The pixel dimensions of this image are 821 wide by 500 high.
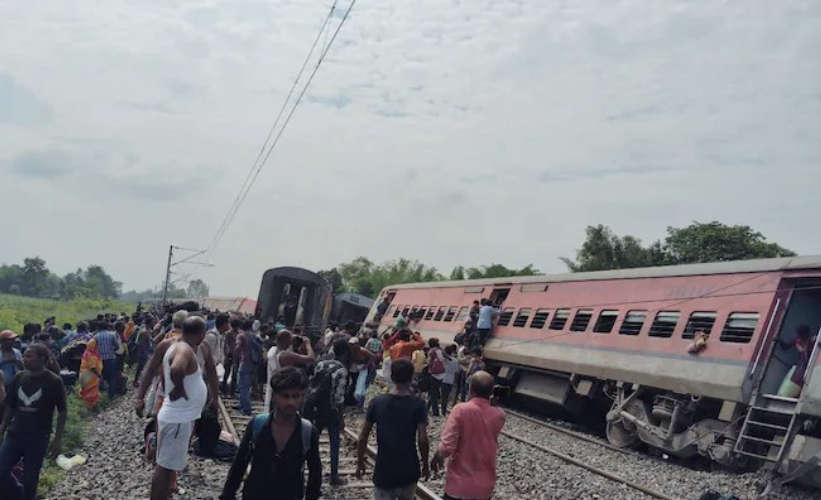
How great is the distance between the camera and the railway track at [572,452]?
9.36 metres

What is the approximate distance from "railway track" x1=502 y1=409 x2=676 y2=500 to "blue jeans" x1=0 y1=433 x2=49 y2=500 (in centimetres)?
707

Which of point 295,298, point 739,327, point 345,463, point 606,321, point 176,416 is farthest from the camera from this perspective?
point 295,298

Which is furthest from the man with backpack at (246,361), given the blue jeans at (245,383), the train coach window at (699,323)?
the train coach window at (699,323)

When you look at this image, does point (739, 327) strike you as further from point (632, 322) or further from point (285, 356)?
point (285, 356)

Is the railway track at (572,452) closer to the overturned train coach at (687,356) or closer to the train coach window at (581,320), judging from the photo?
the overturned train coach at (687,356)

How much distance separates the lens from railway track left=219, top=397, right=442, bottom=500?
300 inches

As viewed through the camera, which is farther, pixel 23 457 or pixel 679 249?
pixel 679 249

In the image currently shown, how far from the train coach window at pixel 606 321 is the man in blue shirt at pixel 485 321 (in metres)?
3.91

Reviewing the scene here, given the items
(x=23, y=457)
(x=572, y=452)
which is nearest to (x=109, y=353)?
(x=23, y=457)

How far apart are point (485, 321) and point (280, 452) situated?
584 inches

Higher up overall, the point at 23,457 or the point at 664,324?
the point at 664,324

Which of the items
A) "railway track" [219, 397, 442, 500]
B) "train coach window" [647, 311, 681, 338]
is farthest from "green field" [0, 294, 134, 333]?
"train coach window" [647, 311, 681, 338]

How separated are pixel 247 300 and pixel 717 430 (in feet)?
96.6

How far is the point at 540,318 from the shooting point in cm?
1684
